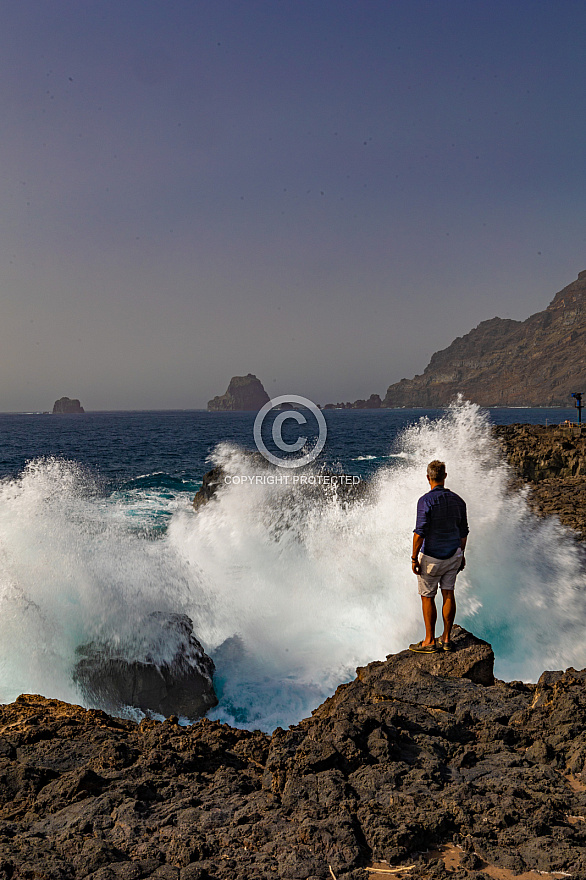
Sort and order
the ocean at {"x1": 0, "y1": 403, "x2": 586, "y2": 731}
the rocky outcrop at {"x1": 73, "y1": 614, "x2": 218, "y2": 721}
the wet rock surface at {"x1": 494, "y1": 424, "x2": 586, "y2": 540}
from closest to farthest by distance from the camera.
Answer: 1. the rocky outcrop at {"x1": 73, "y1": 614, "x2": 218, "y2": 721}
2. the ocean at {"x1": 0, "y1": 403, "x2": 586, "y2": 731}
3. the wet rock surface at {"x1": 494, "y1": 424, "x2": 586, "y2": 540}

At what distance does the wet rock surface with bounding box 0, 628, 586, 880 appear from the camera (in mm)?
2420

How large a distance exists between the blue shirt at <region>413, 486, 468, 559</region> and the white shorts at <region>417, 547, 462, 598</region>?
58mm

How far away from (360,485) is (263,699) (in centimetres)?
1087

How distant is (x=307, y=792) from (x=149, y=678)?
169 inches

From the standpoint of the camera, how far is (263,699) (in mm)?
6789

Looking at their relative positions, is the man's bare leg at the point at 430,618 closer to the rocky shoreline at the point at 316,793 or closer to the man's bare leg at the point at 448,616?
the man's bare leg at the point at 448,616

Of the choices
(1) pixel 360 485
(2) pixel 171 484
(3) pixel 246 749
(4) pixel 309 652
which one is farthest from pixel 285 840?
(2) pixel 171 484

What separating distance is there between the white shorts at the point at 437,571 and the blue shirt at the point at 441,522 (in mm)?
58

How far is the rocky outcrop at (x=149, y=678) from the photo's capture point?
645 cm

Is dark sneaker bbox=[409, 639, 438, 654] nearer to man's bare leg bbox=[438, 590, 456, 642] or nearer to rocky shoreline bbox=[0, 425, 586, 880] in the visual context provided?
man's bare leg bbox=[438, 590, 456, 642]

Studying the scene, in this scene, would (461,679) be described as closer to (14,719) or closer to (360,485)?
(14,719)

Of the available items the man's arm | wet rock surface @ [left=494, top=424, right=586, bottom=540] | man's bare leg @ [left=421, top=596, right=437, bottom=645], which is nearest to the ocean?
man's bare leg @ [left=421, top=596, right=437, bottom=645]

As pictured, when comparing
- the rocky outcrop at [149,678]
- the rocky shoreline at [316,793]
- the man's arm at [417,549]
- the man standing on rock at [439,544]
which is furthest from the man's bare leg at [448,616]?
the rocky outcrop at [149,678]

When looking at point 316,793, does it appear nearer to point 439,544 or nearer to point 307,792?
point 307,792
